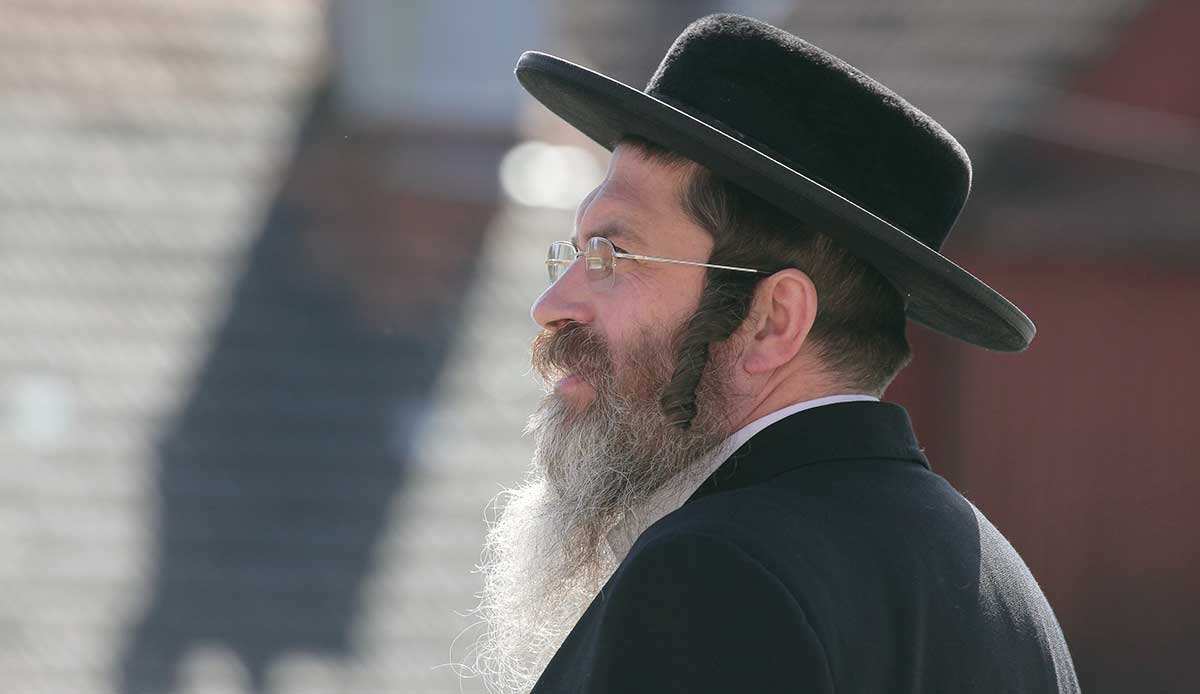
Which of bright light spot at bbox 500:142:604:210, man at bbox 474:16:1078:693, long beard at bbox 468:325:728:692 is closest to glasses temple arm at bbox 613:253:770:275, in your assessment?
A: man at bbox 474:16:1078:693

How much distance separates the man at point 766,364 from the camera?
1.47m

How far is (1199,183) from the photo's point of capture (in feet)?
20.9

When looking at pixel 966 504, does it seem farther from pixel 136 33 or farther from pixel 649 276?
pixel 136 33

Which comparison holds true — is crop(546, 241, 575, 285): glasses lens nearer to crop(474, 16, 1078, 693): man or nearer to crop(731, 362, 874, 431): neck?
crop(474, 16, 1078, 693): man

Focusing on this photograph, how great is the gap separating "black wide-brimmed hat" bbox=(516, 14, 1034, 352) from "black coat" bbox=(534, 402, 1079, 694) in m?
0.21

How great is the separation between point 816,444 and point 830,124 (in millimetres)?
422

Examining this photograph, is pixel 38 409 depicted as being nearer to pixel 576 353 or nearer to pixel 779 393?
pixel 576 353

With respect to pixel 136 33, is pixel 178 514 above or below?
below

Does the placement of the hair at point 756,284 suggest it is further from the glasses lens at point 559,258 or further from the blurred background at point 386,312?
the blurred background at point 386,312

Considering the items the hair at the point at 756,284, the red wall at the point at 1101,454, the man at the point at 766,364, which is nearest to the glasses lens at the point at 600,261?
the man at the point at 766,364

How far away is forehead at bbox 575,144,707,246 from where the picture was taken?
1.84 metres

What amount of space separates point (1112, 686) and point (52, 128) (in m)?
5.25

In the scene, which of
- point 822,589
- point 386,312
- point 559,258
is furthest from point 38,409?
point 822,589

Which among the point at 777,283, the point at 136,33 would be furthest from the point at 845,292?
the point at 136,33
